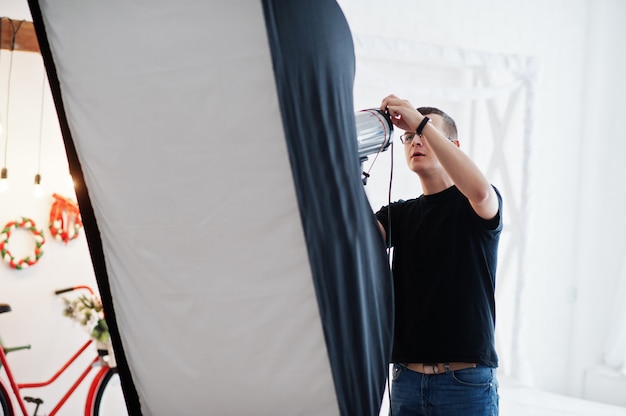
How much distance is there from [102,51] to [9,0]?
218cm

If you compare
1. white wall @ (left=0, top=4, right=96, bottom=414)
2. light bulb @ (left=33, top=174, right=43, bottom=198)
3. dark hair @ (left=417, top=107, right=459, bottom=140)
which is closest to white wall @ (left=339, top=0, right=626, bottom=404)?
dark hair @ (left=417, top=107, right=459, bottom=140)

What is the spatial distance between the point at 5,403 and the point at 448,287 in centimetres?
205

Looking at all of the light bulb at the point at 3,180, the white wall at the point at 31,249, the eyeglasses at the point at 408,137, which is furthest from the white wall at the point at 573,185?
the light bulb at the point at 3,180

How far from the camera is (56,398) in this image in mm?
2764

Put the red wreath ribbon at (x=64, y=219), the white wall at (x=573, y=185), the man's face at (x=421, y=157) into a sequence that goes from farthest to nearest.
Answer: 1. the white wall at (x=573, y=185)
2. the red wreath ribbon at (x=64, y=219)
3. the man's face at (x=421, y=157)

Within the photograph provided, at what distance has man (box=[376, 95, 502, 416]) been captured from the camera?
1293 millimetres

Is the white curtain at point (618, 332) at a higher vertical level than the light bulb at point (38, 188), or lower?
lower

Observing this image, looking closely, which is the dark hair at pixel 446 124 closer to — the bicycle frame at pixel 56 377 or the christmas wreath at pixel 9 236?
the bicycle frame at pixel 56 377

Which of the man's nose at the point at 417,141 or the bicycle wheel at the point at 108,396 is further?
the bicycle wheel at the point at 108,396

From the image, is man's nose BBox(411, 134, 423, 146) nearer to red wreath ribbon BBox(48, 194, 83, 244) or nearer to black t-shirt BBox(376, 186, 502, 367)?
black t-shirt BBox(376, 186, 502, 367)

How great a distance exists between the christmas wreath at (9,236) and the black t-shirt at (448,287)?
201 centimetres

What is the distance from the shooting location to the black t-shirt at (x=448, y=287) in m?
1.31

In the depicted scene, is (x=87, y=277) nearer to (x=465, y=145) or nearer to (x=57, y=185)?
(x=57, y=185)

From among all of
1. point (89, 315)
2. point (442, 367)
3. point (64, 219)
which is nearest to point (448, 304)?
point (442, 367)
